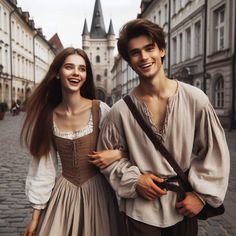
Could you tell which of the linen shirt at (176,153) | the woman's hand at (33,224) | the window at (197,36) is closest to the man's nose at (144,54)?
the linen shirt at (176,153)

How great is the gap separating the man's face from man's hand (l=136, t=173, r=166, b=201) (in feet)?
1.66

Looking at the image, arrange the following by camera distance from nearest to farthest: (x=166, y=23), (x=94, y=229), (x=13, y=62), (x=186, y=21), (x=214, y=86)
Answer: (x=94, y=229) → (x=214, y=86) → (x=186, y=21) → (x=166, y=23) → (x=13, y=62)

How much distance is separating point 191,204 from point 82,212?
2.34 feet

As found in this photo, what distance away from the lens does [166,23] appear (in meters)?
30.0

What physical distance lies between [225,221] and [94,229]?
8.86 ft

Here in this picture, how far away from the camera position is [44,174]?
7.56 ft

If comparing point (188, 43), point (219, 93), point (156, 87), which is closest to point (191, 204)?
point (156, 87)

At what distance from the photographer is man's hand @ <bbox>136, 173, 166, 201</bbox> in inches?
72.0

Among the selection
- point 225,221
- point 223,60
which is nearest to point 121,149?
point 225,221

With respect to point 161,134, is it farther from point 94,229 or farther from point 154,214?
point 94,229

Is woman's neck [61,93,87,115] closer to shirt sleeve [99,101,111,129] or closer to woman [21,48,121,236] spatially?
woman [21,48,121,236]

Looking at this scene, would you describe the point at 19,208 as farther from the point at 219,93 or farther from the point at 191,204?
the point at 219,93

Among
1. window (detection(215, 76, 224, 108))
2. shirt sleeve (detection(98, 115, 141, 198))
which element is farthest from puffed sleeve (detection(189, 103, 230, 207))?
window (detection(215, 76, 224, 108))

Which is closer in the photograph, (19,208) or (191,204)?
(191,204)
